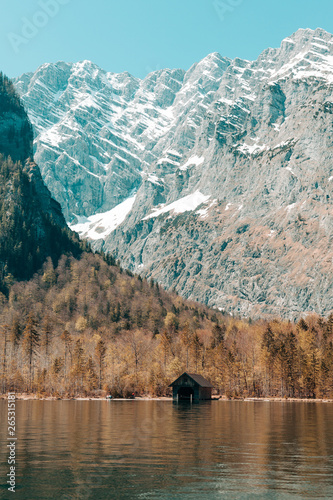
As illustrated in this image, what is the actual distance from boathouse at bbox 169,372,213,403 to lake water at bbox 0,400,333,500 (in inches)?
3001

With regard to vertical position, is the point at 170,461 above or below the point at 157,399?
above

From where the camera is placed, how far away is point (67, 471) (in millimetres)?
40688

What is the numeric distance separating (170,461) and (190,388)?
114 m

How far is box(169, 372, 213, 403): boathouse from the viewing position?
493ft

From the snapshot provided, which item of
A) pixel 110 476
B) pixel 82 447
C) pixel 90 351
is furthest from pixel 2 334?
pixel 110 476

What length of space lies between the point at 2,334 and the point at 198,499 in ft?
570

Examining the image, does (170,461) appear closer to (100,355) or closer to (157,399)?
(157,399)

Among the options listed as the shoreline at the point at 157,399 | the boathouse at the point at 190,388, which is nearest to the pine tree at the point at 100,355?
the shoreline at the point at 157,399

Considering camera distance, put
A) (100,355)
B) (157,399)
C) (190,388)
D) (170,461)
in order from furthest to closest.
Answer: (100,355) → (157,399) → (190,388) → (170,461)

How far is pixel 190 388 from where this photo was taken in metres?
156

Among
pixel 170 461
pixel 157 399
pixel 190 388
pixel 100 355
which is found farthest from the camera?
pixel 100 355

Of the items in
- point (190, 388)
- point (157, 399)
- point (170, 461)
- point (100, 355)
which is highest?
point (100, 355)

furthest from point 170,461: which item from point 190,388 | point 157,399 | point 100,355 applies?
point 100,355

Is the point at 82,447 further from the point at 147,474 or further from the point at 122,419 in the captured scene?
the point at 122,419
